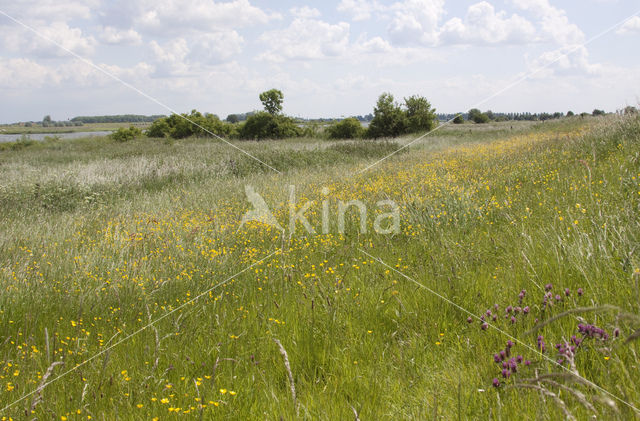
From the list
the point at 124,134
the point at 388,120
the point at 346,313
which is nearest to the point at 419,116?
the point at 388,120

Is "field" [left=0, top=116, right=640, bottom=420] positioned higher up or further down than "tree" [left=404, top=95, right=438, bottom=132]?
further down

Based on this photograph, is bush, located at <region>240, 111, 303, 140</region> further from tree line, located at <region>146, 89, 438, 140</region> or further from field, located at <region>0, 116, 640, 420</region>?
field, located at <region>0, 116, 640, 420</region>

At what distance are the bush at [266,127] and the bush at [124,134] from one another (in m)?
8.12

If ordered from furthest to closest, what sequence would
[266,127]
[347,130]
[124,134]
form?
[347,130] < [266,127] < [124,134]

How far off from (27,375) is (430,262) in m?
3.18

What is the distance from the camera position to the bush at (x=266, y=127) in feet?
103

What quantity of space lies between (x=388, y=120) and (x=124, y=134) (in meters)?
20.2

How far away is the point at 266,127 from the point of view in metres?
31.2

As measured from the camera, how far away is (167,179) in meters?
12.2

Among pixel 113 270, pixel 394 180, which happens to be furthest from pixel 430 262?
pixel 394 180

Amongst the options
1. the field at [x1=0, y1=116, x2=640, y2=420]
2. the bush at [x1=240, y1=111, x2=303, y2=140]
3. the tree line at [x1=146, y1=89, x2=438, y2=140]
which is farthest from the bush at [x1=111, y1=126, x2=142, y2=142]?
the field at [x1=0, y1=116, x2=640, y2=420]

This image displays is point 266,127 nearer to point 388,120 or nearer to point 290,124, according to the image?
point 290,124

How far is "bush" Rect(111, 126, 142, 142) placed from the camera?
25.0 m

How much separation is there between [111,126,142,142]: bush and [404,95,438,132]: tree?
2119 cm
